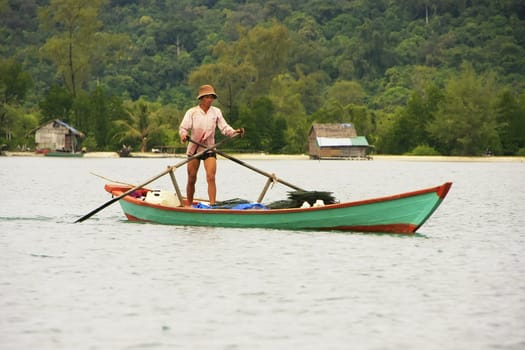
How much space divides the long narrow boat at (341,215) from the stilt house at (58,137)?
72796 mm

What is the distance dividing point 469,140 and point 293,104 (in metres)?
24.6

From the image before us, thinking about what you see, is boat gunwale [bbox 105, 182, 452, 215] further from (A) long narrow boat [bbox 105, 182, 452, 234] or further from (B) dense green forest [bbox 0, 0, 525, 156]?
(B) dense green forest [bbox 0, 0, 525, 156]

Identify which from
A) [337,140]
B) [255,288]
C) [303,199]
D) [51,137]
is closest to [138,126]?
[51,137]

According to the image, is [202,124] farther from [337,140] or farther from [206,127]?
[337,140]

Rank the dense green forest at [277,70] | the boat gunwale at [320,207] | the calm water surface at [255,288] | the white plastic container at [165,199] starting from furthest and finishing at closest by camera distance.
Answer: the dense green forest at [277,70] < the white plastic container at [165,199] < the boat gunwale at [320,207] < the calm water surface at [255,288]

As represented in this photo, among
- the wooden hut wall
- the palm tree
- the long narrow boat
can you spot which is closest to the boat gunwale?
the long narrow boat

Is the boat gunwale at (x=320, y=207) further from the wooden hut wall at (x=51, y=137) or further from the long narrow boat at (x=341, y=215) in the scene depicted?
the wooden hut wall at (x=51, y=137)

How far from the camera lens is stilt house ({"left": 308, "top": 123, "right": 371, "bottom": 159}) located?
3364 inches

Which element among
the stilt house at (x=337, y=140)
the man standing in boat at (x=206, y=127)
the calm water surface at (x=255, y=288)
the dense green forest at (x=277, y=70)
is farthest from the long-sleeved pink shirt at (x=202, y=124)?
the stilt house at (x=337, y=140)

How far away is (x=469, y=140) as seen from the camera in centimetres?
7881

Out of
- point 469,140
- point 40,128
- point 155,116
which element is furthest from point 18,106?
point 469,140

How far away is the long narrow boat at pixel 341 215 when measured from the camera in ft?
49.9

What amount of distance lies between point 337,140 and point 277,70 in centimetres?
2917

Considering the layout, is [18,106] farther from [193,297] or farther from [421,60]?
[193,297]
